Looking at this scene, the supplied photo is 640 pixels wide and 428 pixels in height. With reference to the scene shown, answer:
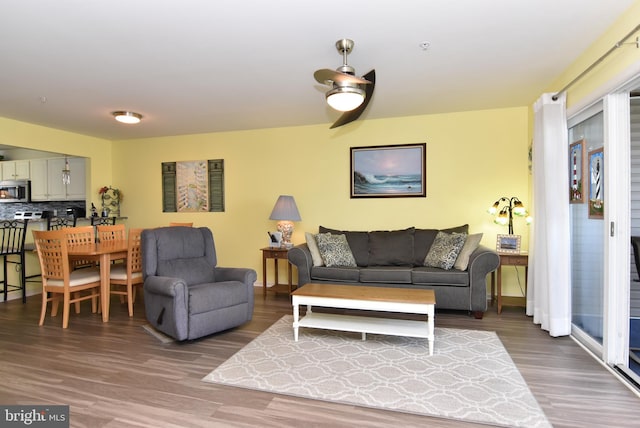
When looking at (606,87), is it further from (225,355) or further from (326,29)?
(225,355)

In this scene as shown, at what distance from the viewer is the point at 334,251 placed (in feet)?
14.8

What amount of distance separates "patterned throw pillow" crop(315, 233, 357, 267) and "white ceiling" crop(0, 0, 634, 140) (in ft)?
5.42

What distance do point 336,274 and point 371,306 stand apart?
4.19 feet

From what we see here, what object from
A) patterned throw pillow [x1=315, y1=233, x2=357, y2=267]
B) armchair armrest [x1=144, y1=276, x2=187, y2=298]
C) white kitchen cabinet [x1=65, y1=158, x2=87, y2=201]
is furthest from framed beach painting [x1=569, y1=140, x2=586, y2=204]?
white kitchen cabinet [x1=65, y1=158, x2=87, y2=201]

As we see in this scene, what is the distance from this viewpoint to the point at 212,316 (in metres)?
3.29

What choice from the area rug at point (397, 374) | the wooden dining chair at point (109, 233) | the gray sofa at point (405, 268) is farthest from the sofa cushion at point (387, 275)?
the wooden dining chair at point (109, 233)

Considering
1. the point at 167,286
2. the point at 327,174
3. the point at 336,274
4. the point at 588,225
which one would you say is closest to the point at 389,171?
the point at 327,174

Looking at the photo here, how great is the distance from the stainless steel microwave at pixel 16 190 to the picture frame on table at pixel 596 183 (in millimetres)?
8436

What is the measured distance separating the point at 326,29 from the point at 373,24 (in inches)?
12.8

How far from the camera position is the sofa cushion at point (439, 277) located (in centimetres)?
389

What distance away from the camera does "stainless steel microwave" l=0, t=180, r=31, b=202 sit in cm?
663

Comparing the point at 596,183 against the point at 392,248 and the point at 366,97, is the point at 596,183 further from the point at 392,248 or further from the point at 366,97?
the point at 392,248

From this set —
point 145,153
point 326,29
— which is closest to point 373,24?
point 326,29

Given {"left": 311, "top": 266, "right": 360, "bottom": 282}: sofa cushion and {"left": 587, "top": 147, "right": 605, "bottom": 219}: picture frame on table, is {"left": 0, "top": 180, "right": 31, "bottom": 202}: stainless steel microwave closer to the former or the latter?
{"left": 311, "top": 266, "right": 360, "bottom": 282}: sofa cushion
